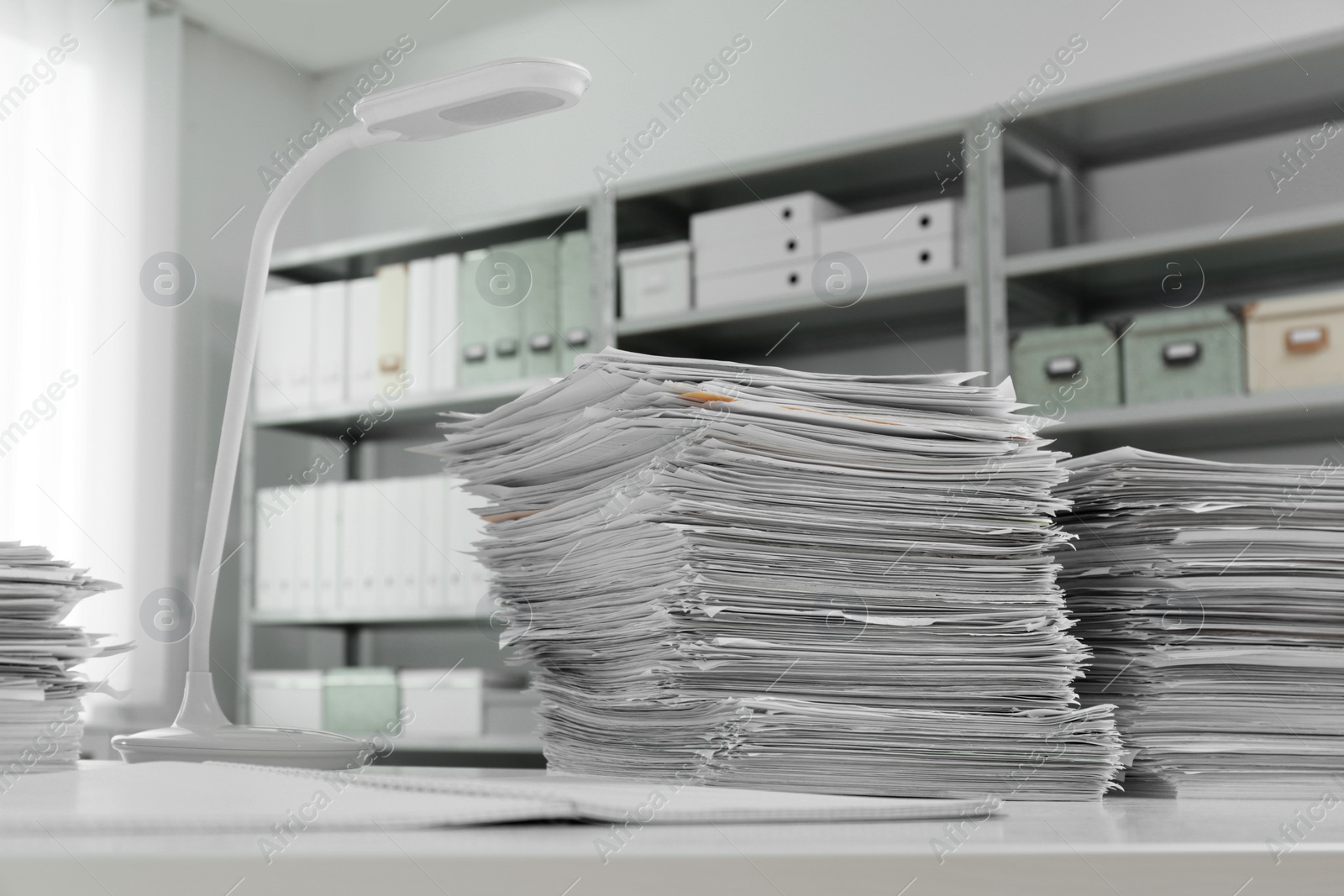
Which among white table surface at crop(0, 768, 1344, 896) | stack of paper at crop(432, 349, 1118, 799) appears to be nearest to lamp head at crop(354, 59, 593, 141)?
stack of paper at crop(432, 349, 1118, 799)

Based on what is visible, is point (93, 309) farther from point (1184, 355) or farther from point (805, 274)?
point (1184, 355)

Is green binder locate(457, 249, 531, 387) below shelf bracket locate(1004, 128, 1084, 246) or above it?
below

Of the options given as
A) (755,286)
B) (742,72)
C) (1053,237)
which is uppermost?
(742,72)

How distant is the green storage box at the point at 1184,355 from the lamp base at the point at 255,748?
1955 millimetres

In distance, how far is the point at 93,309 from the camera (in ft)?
11.4

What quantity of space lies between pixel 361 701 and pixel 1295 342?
2.40m

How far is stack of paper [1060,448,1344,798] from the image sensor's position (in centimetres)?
67

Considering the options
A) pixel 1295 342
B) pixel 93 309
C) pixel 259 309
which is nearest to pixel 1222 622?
pixel 259 309

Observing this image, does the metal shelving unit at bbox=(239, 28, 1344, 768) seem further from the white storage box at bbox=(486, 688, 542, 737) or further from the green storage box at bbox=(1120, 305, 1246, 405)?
the white storage box at bbox=(486, 688, 542, 737)

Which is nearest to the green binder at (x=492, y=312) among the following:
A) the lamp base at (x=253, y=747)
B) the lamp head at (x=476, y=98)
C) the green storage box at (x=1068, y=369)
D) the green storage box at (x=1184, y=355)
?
the green storage box at (x=1068, y=369)

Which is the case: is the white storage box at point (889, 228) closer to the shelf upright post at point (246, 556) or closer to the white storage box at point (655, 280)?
the white storage box at point (655, 280)

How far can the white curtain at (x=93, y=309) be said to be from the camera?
330 cm

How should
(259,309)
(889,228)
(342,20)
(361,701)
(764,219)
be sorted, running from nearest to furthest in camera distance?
(259,309)
(889,228)
(764,219)
(361,701)
(342,20)

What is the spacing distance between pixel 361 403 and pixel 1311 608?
3.00 metres
